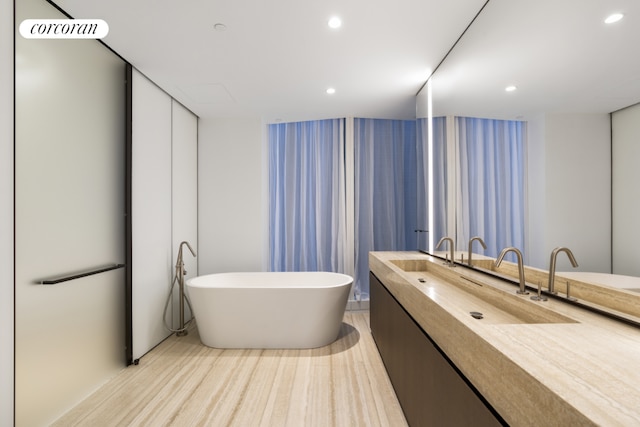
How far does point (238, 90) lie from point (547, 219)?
2.67m

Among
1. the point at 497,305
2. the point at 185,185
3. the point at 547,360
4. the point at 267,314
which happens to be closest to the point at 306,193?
the point at 185,185

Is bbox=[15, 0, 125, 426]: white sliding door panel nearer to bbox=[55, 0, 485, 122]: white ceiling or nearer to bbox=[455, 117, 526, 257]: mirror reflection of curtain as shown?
bbox=[55, 0, 485, 122]: white ceiling

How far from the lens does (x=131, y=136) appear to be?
2566 millimetres

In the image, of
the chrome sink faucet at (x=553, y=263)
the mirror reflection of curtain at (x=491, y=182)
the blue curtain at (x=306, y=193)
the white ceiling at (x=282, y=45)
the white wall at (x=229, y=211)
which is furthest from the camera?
the blue curtain at (x=306, y=193)

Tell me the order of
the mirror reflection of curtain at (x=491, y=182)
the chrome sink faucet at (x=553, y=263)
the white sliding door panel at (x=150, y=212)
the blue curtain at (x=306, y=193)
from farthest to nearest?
1. the blue curtain at (x=306, y=193)
2. the white sliding door panel at (x=150, y=212)
3. the mirror reflection of curtain at (x=491, y=182)
4. the chrome sink faucet at (x=553, y=263)

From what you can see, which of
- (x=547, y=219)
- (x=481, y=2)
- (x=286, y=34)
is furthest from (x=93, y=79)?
(x=547, y=219)

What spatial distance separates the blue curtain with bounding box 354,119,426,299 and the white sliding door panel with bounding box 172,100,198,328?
6.24 feet

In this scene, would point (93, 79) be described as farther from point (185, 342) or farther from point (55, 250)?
point (185, 342)

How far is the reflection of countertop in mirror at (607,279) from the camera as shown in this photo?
44.8 inches

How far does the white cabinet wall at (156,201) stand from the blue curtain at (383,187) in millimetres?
1980

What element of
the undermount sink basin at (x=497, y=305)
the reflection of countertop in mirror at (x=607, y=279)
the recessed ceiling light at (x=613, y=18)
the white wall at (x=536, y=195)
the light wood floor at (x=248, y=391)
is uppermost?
the recessed ceiling light at (x=613, y=18)
